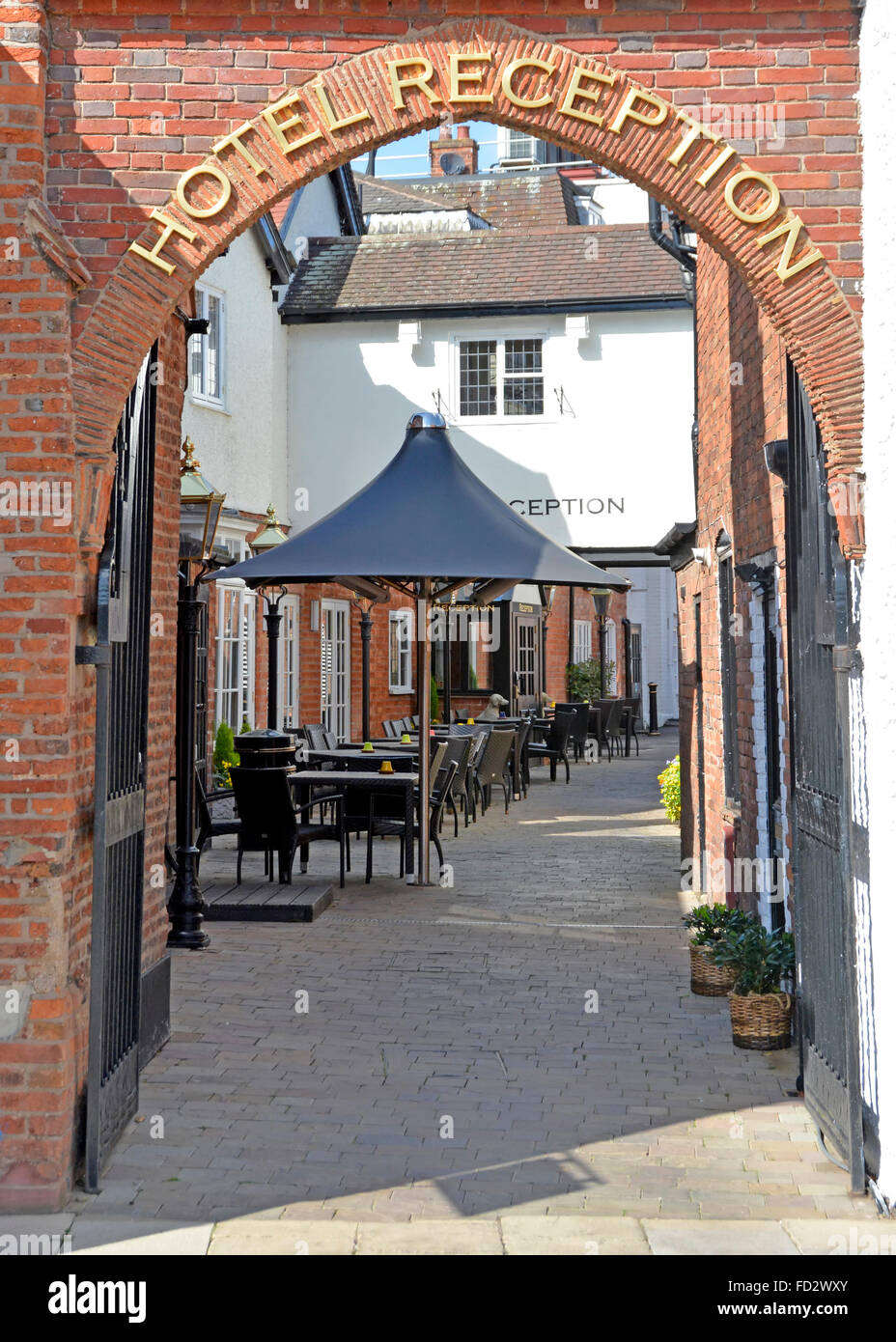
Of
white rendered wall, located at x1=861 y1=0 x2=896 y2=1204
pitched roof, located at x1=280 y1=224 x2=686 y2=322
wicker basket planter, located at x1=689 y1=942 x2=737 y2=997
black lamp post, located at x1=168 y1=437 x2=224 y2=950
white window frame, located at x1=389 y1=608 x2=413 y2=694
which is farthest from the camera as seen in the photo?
white window frame, located at x1=389 y1=608 x2=413 y2=694

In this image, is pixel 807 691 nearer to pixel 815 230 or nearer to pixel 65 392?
pixel 815 230

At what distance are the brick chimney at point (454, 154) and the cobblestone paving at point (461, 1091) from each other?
2478 centimetres

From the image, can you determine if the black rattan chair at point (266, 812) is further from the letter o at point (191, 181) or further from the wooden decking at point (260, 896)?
the letter o at point (191, 181)

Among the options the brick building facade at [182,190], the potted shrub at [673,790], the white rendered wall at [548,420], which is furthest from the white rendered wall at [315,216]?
the brick building facade at [182,190]

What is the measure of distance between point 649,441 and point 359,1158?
13.0m

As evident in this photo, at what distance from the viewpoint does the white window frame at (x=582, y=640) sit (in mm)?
31562

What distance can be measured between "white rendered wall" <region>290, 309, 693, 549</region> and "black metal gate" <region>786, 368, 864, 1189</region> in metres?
11.1

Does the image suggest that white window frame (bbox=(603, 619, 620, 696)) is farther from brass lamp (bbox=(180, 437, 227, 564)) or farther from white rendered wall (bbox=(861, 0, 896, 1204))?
white rendered wall (bbox=(861, 0, 896, 1204))

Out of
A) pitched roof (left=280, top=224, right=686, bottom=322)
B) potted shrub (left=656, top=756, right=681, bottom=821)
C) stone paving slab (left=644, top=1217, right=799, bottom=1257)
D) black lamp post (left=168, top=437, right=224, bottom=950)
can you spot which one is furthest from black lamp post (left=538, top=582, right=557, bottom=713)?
stone paving slab (left=644, top=1217, right=799, bottom=1257)

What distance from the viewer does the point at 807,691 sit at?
5.00 m

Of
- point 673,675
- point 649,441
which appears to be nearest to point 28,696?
point 649,441

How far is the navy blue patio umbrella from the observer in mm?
8336

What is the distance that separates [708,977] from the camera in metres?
6.73

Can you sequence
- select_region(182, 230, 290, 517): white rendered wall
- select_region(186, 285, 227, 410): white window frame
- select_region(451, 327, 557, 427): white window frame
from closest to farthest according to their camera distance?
select_region(186, 285, 227, 410): white window frame < select_region(182, 230, 290, 517): white rendered wall < select_region(451, 327, 557, 427): white window frame
